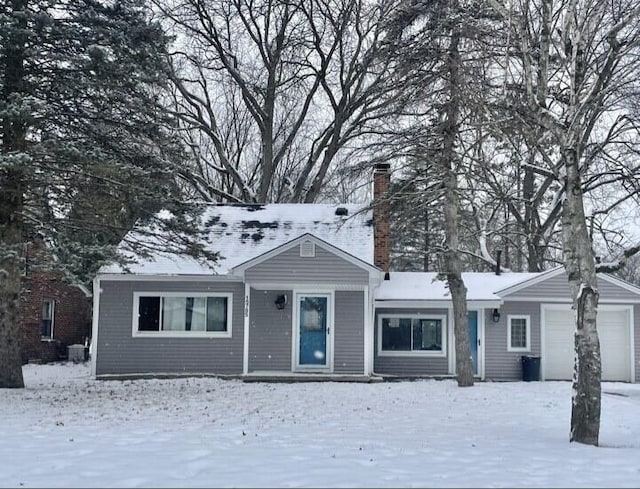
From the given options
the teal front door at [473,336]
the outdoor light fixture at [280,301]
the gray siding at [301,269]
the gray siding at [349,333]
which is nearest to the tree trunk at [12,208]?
the gray siding at [301,269]

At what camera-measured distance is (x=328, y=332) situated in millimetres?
17422

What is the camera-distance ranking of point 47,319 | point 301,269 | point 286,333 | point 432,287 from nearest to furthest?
point 301,269, point 286,333, point 432,287, point 47,319

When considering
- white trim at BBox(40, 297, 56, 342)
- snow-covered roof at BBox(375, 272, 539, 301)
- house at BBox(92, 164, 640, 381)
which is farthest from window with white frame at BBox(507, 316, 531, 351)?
white trim at BBox(40, 297, 56, 342)

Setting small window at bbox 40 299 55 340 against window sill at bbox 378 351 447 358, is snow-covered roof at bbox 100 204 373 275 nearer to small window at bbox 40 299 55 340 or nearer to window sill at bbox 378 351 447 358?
window sill at bbox 378 351 447 358

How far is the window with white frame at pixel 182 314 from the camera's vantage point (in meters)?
17.7

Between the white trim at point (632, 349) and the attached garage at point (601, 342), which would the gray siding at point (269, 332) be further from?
the white trim at point (632, 349)

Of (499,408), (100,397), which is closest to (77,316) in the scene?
(100,397)

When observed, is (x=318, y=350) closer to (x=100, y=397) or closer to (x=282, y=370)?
(x=282, y=370)

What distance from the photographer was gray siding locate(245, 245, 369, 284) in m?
17.0

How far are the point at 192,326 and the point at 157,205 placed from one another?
5551mm

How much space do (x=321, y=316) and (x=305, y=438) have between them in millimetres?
9183

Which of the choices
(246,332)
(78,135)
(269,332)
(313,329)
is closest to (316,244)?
(313,329)

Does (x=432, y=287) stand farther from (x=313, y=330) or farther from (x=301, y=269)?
(x=301, y=269)

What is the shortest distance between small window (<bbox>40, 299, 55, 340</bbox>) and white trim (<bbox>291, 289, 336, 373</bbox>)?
11.9m
